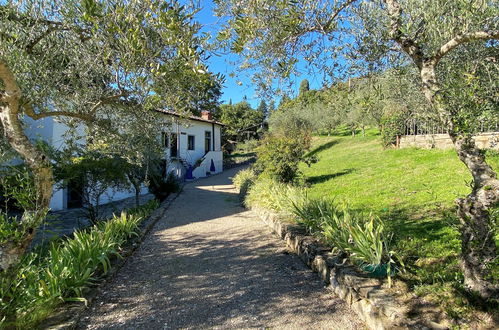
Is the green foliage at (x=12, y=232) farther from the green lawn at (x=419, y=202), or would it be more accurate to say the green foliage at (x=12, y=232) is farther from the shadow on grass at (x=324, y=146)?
the shadow on grass at (x=324, y=146)

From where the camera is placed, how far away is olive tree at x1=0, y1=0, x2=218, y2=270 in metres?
2.63

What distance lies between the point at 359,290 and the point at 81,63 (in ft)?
14.1

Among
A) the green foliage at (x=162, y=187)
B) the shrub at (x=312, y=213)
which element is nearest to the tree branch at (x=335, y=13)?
the shrub at (x=312, y=213)

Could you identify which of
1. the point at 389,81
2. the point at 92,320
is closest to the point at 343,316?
the point at 92,320

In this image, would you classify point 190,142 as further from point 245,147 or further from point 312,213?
point 312,213

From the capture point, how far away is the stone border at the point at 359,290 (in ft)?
8.74

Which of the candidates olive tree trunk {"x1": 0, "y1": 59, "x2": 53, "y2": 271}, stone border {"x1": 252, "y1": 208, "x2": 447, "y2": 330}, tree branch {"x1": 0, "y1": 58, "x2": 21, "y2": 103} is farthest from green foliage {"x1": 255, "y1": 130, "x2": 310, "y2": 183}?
tree branch {"x1": 0, "y1": 58, "x2": 21, "y2": 103}

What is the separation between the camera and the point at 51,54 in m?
4.04

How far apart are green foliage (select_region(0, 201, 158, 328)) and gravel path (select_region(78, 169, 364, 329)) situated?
311 millimetres

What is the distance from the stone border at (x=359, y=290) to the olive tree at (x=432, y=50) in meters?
0.68

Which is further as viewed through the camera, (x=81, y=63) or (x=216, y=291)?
(x=81, y=63)

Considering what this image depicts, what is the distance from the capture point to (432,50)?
11.4 feet

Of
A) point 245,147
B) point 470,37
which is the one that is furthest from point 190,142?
point 470,37

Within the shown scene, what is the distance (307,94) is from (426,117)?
2.10 m
